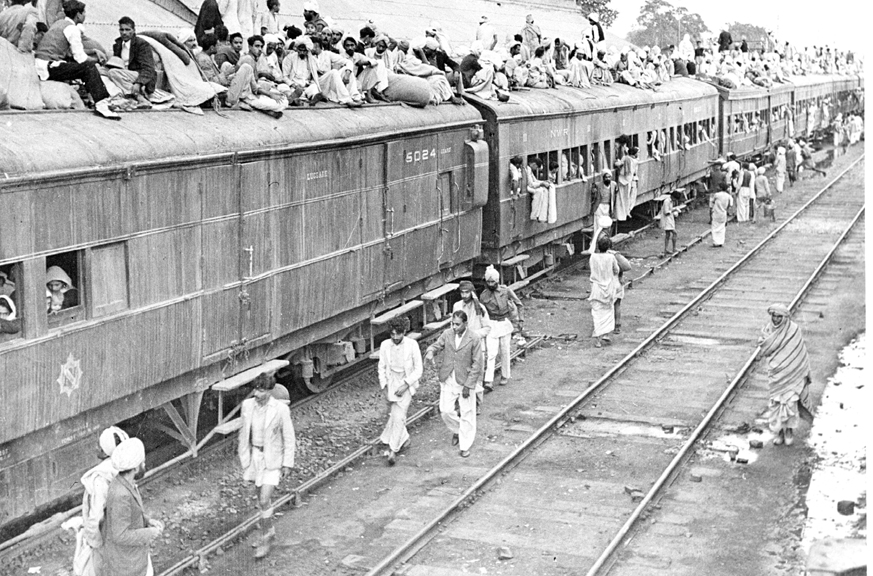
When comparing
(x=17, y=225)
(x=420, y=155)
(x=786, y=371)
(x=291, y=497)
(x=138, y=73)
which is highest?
(x=138, y=73)

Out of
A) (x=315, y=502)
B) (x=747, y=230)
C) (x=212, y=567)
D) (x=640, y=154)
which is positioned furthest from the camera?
(x=747, y=230)

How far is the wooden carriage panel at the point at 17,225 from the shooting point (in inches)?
315

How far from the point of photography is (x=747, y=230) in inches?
1144

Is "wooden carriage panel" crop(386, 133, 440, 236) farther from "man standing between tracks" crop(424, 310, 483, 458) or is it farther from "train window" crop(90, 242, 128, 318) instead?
"train window" crop(90, 242, 128, 318)

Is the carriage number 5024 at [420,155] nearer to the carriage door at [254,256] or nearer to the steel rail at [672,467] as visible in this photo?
the carriage door at [254,256]

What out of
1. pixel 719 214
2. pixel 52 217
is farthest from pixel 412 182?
pixel 719 214

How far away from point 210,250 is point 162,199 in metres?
0.80

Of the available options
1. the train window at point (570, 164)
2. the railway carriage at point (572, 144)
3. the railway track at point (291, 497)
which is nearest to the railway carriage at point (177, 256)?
the railway track at point (291, 497)

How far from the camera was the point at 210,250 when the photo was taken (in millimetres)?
10414

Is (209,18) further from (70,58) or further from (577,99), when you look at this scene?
(577,99)

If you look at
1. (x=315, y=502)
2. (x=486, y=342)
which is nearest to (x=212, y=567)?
(x=315, y=502)

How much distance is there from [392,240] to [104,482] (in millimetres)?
7590

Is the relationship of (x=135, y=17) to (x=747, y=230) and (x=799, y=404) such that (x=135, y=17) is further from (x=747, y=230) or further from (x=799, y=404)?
(x=747, y=230)

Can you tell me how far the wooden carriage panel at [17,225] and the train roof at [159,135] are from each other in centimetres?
15
